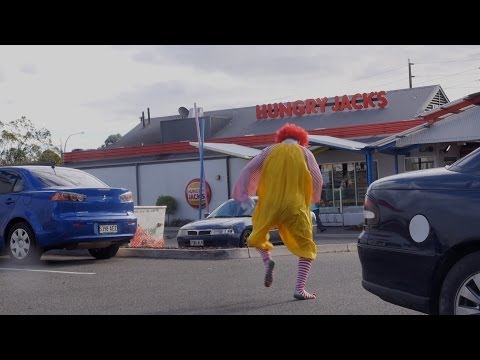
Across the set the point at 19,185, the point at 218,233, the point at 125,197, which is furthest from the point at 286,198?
the point at 218,233

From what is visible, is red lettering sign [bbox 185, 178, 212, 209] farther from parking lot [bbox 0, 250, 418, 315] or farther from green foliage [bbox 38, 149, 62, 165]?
parking lot [bbox 0, 250, 418, 315]

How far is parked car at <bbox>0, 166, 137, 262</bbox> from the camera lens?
31.7ft

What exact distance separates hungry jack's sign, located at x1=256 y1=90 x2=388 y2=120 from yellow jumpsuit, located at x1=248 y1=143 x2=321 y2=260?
25.9 metres

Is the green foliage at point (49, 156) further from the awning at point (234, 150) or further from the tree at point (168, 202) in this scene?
the awning at point (234, 150)

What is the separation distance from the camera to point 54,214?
9.61 m

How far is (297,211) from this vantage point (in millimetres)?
6992

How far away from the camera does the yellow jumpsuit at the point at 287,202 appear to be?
7008 millimetres

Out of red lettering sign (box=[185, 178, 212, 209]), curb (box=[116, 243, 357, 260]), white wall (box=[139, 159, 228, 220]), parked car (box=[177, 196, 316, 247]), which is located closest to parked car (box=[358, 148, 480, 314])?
curb (box=[116, 243, 357, 260])

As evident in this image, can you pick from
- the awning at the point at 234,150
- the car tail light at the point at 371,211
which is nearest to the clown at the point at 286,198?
the car tail light at the point at 371,211

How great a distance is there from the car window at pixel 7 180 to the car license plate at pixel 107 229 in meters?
1.53

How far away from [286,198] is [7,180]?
5.26m

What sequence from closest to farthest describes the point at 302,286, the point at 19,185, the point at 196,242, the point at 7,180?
the point at 302,286 < the point at 19,185 < the point at 7,180 < the point at 196,242

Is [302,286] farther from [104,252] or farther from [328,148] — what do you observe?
[328,148]
